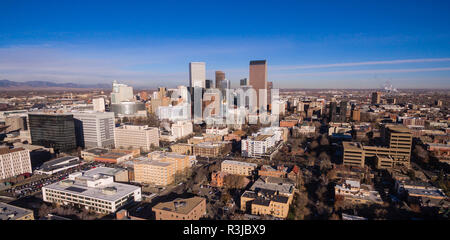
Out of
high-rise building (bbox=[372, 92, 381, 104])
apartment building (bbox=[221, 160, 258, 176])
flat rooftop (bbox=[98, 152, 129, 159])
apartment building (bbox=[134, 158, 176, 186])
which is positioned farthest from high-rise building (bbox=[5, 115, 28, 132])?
high-rise building (bbox=[372, 92, 381, 104])

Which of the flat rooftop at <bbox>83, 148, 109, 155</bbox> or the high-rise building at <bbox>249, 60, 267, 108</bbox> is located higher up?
the high-rise building at <bbox>249, 60, 267, 108</bbox>

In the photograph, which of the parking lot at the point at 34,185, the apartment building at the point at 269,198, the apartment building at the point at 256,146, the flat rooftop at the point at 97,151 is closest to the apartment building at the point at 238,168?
the apartment building at the point at 269,198

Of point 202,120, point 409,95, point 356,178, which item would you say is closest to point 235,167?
point 356,178

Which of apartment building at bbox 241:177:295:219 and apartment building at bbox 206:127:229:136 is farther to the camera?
apartment building at bbox 206:127:229:136

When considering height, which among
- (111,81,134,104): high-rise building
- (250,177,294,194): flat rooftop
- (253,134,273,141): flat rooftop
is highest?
(111,81,134,104): high-rise building

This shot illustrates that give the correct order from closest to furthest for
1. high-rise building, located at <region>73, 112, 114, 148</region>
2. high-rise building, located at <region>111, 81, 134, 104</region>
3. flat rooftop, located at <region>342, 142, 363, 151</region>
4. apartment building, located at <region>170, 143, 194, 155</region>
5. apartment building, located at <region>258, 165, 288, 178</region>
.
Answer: apartment building, located at <region>258, 165, 288, 178</region> → flat rooftop, located at <region>342, 142, 363, 151</region> → apartment building, located at <region>170, 143, 194, 155</region> → high-rise building, located at <region>73, 112, 114, 148</region> → high-rise building, located at <region>111, 81, 134, 104</region>

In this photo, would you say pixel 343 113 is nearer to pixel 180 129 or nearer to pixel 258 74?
pixel 180 129

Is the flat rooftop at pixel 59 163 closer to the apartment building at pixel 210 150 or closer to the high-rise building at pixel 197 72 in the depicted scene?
the apartment building at pixel 210 150

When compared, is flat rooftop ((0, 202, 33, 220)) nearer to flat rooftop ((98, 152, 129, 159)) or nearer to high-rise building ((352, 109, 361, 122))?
flat rooftop ((98, 152, 129, 159))

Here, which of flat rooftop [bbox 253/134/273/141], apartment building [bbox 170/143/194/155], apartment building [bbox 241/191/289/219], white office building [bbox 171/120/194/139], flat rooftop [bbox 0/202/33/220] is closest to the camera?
flat rooftop [bbox 0/202/33/220]
